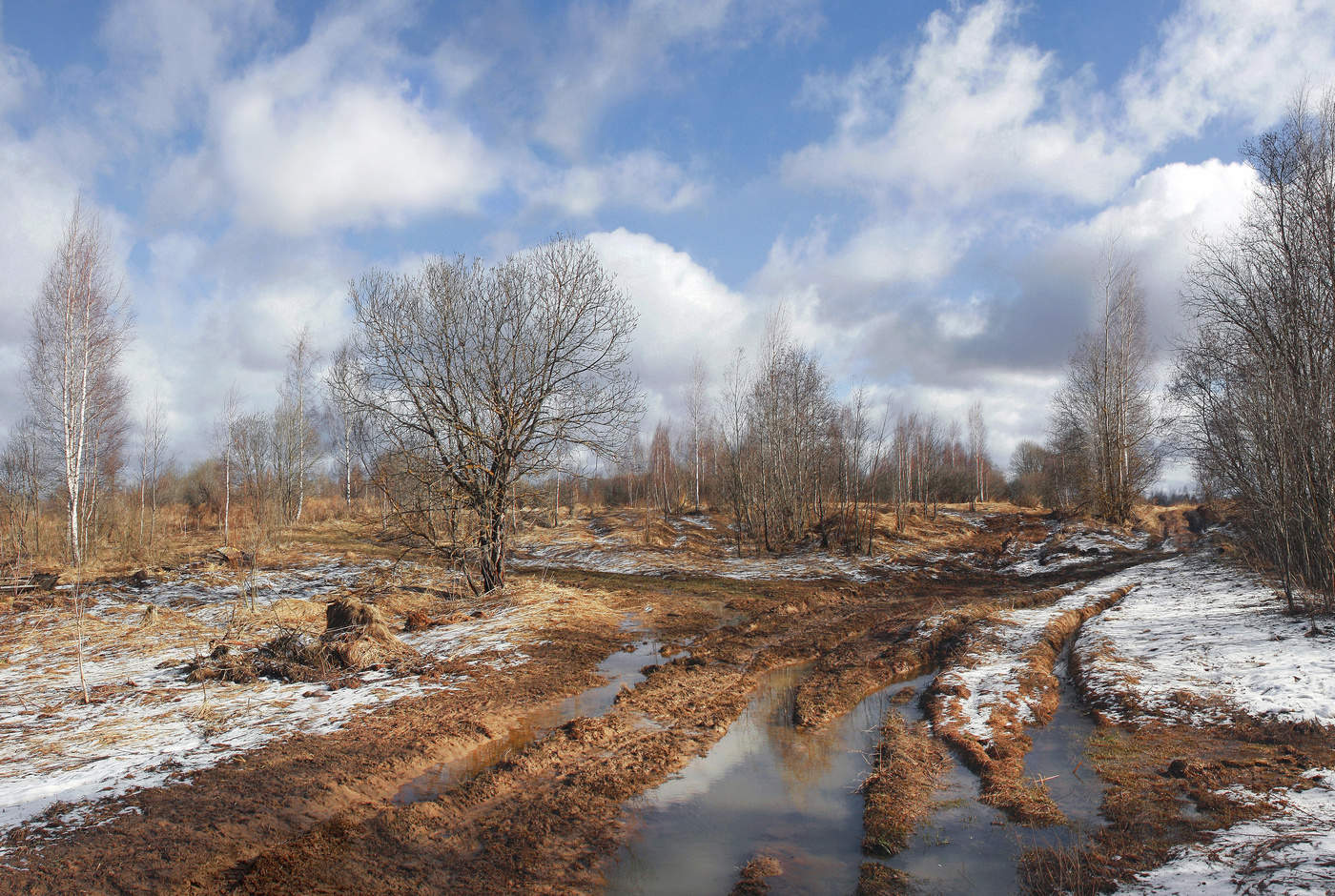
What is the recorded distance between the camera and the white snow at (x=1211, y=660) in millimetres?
7328

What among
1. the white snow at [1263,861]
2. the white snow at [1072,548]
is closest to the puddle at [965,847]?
the white snow at [1263,861]

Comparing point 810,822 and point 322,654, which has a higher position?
point 322,654

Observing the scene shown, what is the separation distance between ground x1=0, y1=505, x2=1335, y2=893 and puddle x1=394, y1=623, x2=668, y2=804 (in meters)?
0.04

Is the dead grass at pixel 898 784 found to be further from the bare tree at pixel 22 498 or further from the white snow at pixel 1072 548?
the bare tree at pixel 22 498

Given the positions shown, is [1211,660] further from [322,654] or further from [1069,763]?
[322,654]

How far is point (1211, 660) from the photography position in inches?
350

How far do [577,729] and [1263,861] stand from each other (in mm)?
5329

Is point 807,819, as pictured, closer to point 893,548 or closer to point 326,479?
point 893,548

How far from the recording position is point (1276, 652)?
875 cm

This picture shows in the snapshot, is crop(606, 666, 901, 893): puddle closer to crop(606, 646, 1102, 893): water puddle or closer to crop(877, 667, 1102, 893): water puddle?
crop(606, 646, 1102, 893): water puddle

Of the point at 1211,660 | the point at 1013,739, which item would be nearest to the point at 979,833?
the point at 1013,739

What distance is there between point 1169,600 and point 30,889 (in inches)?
659

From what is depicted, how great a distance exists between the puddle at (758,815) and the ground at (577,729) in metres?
0.11

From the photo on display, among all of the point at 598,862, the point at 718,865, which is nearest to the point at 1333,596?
the point at 718,865
